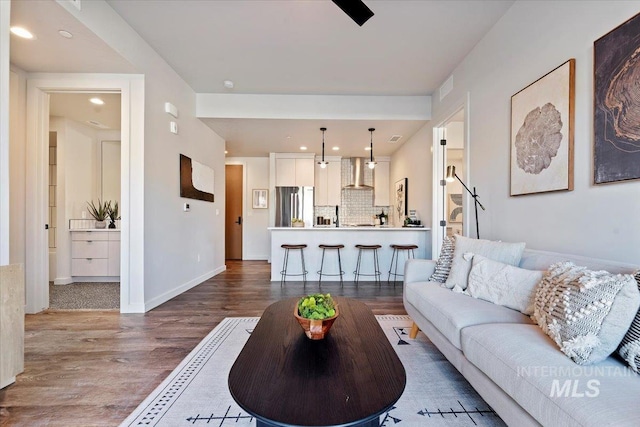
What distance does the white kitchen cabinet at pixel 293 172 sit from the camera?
6891 millimetres

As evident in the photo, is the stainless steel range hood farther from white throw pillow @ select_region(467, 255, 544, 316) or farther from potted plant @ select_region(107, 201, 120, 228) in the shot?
white throw pillow @ select_region(467, 255, 544, 316)

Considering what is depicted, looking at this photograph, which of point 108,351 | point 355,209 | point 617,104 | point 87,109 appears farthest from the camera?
point 355,209

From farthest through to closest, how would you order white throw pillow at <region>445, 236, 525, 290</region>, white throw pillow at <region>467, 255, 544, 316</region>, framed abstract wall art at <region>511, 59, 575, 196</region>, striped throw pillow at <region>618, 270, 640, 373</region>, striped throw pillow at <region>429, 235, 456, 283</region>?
striped throw pillow at <region>429, 235, 456, 283</region> → white throw pillow at <region>445, 236, 525, 290</region> → framed abstract wall art at <region>511, 59, 575, 196</region> → white throw pillow at <region>467, 255, 544, 316</region> → striped throw pillow at <region>618, 270, 640, 373</region>

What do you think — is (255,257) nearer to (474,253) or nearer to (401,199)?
(401,199)

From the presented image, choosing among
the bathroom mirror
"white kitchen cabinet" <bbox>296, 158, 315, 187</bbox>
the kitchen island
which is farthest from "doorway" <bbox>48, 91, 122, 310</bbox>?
"white kitchen cabinet" <bbox>296, 158, 315, 187</bbox>

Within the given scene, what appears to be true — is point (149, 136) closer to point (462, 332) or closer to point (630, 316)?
point (462, 332)

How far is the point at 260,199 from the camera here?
24.1ft

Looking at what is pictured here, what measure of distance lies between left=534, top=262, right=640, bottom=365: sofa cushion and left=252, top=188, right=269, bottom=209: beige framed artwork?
6.53 metres

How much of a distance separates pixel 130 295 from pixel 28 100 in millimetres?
2425

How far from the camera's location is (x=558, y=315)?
4.22 feet

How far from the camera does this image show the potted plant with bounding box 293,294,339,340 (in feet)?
4.64

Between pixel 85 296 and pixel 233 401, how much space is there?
3.45 metres

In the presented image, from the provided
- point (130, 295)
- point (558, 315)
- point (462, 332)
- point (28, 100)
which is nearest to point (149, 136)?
point (28, 100)

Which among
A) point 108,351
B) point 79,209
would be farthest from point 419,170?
point 79,209
